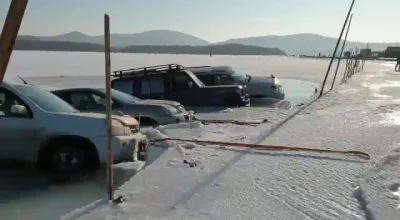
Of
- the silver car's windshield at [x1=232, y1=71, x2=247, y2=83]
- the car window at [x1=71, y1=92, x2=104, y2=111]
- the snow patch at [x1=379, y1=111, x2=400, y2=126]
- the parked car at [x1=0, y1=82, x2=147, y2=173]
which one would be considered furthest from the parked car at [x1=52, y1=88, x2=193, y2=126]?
the silver car's windshield at [x1=232, y1=71, x2=247, y2=83]

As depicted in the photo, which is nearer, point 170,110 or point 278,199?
point 278,199

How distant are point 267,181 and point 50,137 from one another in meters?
3.20

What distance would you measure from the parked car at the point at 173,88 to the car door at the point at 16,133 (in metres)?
8.20

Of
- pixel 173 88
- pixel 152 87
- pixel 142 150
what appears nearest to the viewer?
pixel 142 150

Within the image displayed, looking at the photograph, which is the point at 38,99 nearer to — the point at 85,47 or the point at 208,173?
the point at 208,173

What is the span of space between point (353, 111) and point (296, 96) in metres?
7.95

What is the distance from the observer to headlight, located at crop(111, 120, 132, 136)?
23.3 ft

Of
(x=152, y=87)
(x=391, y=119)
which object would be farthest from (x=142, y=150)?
(x=391, y=119)

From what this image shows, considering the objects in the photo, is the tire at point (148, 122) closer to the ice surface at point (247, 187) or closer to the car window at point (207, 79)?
the ice surface at point (247, 187)

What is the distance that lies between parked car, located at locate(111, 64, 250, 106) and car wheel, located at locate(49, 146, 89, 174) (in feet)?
27.2

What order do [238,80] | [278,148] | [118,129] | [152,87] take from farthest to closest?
[238,80] < [152,87] < [278,148] < [118,129]

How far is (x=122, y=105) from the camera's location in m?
11.3

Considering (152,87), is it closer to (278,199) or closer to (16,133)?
(16,133)

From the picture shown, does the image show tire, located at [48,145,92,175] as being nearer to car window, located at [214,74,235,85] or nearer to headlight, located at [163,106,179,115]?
headlight, located at [163,106,179,115]
